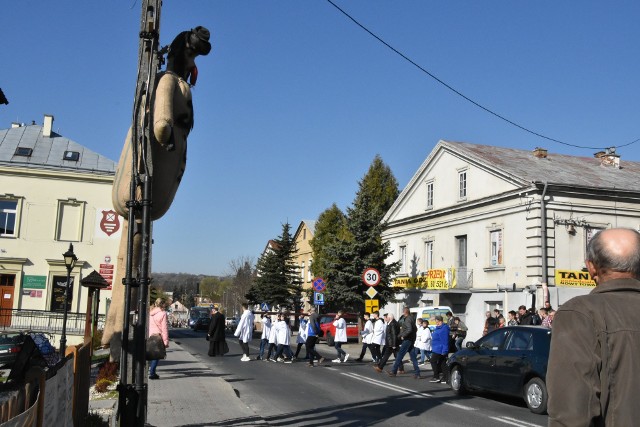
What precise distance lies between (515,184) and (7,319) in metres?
25.4

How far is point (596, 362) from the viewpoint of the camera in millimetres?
2795

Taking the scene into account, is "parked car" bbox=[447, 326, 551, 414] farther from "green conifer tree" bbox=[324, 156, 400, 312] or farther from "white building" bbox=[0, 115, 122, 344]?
"white building" bbox=[0, 115, 122, 344]

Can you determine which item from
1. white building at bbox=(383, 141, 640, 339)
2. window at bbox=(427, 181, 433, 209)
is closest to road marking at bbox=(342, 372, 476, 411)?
white building at bbox=(383, 141, 640, 339)

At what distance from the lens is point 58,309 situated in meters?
36.4

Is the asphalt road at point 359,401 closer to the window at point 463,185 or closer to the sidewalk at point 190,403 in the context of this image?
the sidewalk at point 190,403

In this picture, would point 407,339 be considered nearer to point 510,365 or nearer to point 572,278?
point 510,365

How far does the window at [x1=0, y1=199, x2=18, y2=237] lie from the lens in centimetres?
3641

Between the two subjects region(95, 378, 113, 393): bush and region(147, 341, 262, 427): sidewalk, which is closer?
region(147, 341, 262, 427): sidewalk

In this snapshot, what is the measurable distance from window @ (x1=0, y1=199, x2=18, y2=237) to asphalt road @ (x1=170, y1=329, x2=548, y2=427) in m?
21.1

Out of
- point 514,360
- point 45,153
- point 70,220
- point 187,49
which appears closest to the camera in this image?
point 187,49

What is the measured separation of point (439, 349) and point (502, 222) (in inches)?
692

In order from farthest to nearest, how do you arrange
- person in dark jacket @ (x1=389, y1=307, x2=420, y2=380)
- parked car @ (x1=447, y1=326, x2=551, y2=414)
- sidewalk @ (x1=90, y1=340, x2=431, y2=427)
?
person in dark jacket @ (x1=389, y1=307, x2=420, y2=380)
parked car @ (x1=447, y1=326, x2=551, y2=414)
sidewalk @ (x1=90, y1=340, x2=431, y2=427)

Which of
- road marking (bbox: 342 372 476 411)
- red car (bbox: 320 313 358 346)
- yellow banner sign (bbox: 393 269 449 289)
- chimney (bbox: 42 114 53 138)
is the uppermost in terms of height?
chimney (bbox: 42 114 53 138)

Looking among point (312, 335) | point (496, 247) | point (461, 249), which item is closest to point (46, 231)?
point (312, 335)
